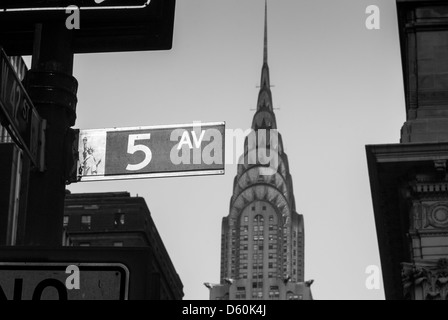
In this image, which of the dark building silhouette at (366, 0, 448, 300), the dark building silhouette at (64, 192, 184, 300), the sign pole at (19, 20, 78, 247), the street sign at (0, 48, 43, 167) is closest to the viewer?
the street sign at (0, 48, 43, 167)

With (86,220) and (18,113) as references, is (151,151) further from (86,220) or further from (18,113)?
(86,220)

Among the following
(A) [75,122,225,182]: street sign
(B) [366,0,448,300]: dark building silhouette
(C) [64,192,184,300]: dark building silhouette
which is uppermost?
(C) [64,192,184,300]: dark building silhouette

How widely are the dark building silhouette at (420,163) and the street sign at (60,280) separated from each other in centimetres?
3418

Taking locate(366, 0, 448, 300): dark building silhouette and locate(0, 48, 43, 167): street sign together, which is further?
locate(366, 0, 448, 300): dark building silhouette

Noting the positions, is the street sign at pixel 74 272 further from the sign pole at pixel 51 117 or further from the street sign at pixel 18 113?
the sign pole at pixel 51 117

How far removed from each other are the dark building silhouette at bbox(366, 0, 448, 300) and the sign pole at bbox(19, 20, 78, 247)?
32.4 meters

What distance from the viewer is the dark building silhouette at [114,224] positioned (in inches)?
5221

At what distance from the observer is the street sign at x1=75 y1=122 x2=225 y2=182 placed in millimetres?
6520

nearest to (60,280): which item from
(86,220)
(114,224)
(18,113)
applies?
(18,113)

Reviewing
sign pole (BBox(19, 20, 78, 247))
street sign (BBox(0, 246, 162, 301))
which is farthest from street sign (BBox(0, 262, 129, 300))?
sign pole (BBox(19, 20, 78, 247))

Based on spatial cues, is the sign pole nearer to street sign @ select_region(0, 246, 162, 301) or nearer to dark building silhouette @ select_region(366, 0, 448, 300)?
street sign @ select_region(0, 246, 162, 301)

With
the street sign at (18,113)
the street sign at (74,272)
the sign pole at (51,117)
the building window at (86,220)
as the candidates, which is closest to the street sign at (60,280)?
the street sign at (74,272)

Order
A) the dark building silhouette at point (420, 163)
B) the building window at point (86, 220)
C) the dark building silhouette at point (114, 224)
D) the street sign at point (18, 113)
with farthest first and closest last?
the building window at point (86, 220) → the dark building silhouette at point (114, 224) → the dark building silhouette at point (420, 163) → the street sign at point (18, 113)

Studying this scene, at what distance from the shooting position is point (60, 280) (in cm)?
474
